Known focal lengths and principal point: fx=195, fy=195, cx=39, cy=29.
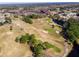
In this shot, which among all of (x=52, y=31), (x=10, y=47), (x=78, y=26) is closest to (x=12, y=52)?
(x=10, y=47)

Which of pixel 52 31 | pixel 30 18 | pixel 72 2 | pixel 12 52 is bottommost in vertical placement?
pixel 12 52

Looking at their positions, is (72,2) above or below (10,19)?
above

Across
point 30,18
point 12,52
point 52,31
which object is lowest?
point 12,52

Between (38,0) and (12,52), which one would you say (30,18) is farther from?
(12,52)

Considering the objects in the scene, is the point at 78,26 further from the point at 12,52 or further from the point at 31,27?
the point at 12,52

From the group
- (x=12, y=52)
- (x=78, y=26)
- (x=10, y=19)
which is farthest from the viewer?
(x=78, y=26)

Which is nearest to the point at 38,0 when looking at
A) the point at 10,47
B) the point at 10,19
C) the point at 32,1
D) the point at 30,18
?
the point at 32,1

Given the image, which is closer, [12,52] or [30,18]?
[12,52]

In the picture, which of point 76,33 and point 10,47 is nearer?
point 10,47

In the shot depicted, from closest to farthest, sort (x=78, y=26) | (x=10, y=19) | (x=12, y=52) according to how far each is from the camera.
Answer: (x=12, y=52), (x=10, y=19), (x=78, y=26)
